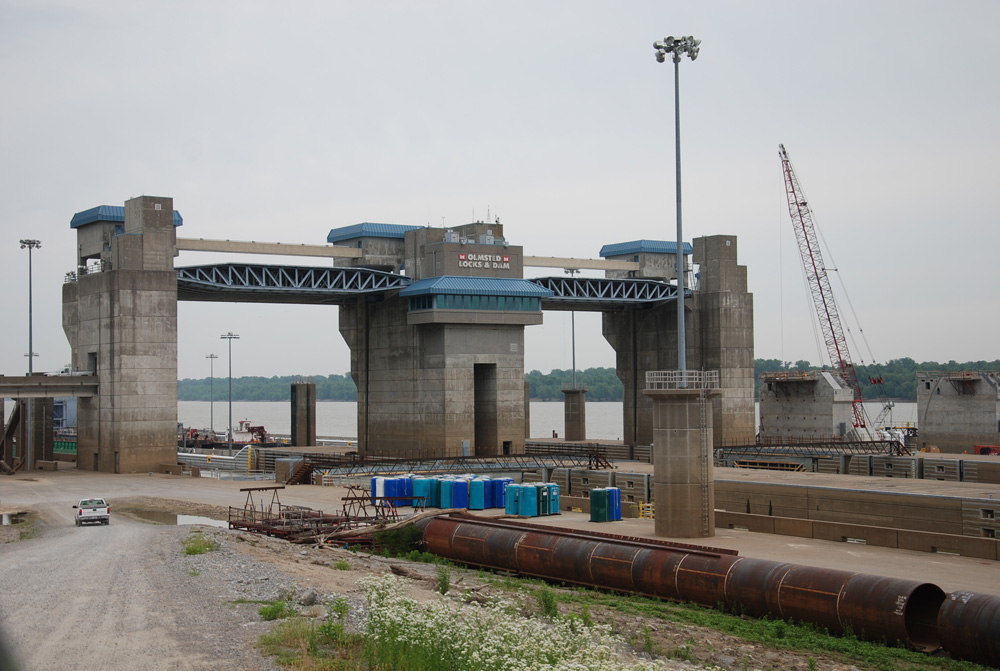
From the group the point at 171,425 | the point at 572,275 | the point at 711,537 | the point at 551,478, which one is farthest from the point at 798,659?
→ the point at 572,275

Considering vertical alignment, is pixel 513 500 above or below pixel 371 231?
below

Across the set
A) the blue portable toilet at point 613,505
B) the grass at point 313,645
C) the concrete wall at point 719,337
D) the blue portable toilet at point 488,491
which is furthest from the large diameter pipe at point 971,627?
the concrete wall at point 719,337

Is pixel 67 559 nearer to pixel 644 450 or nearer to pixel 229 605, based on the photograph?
pixel 229 605

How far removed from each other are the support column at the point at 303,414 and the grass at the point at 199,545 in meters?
71.1

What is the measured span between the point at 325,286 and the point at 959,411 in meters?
63.4

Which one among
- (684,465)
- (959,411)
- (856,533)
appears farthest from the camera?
(959,411)

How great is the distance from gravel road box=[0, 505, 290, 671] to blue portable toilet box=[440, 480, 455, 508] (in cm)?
1779

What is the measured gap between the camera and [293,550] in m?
37.5

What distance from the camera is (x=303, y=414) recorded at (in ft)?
359

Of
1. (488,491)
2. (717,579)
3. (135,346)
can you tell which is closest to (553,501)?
(488,491)

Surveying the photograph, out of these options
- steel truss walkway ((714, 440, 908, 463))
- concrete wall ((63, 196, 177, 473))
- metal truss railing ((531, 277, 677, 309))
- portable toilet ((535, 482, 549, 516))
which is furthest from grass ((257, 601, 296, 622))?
metal truss railing ((531, 277, 677, 309))

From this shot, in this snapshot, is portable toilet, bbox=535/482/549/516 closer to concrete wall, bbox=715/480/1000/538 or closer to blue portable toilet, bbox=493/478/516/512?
blue portable toilet, bbox=493/478/516/512

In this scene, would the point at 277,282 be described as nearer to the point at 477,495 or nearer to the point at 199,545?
the point at 477,495

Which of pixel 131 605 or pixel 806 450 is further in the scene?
pixel 806 450
